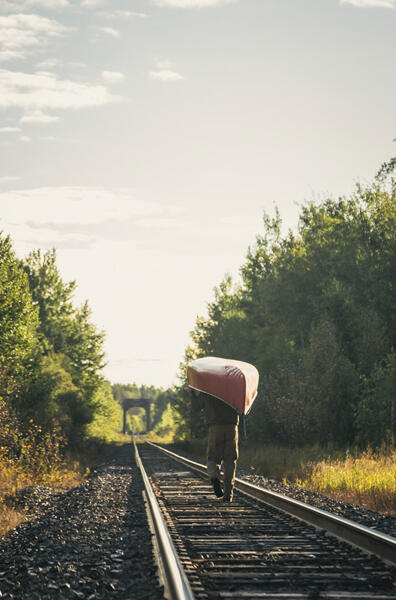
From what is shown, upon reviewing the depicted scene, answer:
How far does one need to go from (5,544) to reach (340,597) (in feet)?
14.3

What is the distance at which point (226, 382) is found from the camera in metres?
8.90

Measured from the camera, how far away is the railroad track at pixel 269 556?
4.47 m

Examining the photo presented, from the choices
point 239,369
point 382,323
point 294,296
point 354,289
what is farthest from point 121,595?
point 294,296

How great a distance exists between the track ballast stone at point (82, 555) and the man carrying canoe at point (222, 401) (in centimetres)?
143

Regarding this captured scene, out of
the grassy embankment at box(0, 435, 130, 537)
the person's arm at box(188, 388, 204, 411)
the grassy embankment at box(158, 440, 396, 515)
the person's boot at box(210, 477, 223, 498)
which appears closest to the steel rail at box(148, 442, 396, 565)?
the person's boot at box(210, 477, 223, 498)

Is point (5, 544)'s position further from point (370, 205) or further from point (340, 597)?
point (370, 205)

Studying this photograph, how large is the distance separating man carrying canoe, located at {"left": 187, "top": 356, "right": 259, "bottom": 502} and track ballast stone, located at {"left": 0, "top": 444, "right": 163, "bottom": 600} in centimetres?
143

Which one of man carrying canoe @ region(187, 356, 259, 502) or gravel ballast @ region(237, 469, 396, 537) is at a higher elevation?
man carrying canoe @ region(187, 356, 259, 502)

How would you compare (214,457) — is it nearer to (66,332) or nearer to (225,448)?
(225,448)

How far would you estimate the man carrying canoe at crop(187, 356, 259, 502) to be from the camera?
8.88 meters

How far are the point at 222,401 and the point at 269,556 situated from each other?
3.67m

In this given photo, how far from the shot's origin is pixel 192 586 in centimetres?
456

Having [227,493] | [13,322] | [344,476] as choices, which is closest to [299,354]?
[13,322]

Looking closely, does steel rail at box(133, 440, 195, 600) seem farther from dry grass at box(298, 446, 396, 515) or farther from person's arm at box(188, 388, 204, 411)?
dry grass at box(298, 446, 396, 515)
